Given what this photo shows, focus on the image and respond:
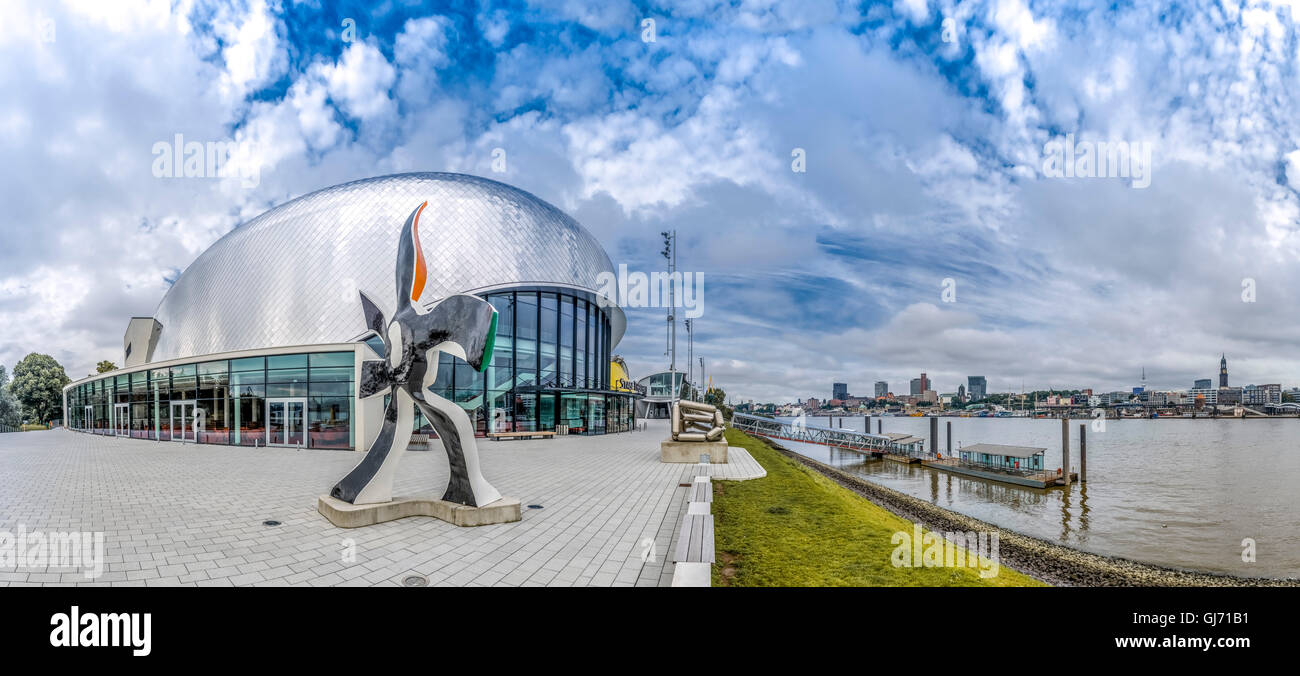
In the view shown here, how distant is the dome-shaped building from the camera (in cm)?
2247

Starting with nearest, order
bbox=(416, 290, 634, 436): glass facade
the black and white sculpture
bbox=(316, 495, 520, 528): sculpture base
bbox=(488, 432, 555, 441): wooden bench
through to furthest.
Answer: bbox=(316, 495, 520, 528): sculpture base, the black and white sculpture, bbox=(488, 432, 555, 441): wooden bench, bbox=(416, 290, 634, 436): glass facade

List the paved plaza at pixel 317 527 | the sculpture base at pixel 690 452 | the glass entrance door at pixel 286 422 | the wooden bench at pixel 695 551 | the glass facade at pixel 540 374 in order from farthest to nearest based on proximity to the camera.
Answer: the glass facade at pixel 540 374
the glass entrance door at pixel 286 422
the sculpture base at pixel 690 452
the paved plaza at pixel 317 527
the wooden bench at pixel 695 551

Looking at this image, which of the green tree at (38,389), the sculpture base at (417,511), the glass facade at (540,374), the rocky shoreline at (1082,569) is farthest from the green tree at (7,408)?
the rocky shoreline at (1082,569)

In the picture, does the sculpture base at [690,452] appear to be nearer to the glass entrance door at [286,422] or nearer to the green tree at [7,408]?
the glass entrance door at [286,422]

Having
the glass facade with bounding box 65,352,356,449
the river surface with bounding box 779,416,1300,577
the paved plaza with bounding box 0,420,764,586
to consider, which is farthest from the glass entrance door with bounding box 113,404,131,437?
the river surface with bounding box 779,416,1300,577

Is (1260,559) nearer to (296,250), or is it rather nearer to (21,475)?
(21,475)

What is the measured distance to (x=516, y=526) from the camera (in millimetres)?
7781

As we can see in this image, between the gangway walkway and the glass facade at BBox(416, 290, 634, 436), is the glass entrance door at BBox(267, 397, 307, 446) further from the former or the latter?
the gangway walkway

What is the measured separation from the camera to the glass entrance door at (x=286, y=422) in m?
21.4

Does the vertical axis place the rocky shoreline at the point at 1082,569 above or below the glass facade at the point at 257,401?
below

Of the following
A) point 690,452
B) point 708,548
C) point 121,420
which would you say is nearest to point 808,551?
point 708,548

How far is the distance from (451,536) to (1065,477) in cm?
3171

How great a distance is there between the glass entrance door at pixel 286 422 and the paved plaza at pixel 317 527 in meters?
5.71
